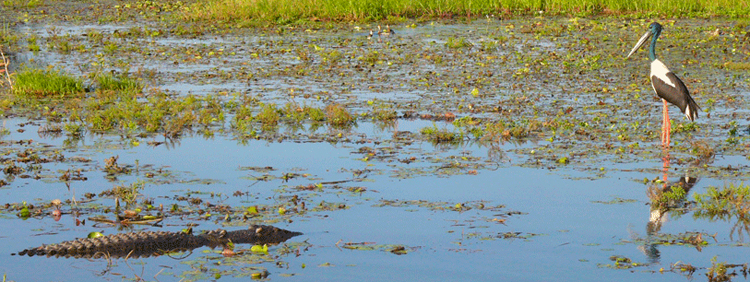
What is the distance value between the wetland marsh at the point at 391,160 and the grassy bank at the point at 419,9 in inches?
148

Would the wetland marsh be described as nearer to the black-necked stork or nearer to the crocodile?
the crocodile

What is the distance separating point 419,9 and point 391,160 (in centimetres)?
1284

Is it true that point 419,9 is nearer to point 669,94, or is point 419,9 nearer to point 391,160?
point 669,94

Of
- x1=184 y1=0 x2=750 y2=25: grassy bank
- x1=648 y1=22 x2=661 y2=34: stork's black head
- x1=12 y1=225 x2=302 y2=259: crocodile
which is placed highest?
x1=648 y1=22 x2=661 y2=34: stork's black head

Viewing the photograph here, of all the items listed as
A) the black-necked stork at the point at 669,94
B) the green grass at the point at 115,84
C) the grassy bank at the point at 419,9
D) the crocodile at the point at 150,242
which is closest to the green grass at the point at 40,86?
the green grass at the point at 115,84

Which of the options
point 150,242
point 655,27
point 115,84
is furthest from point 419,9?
point 150,242

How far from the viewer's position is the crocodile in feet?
18.6

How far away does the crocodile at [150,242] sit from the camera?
568 centimetres

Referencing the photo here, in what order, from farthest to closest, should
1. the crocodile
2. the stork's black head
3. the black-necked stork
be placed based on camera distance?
1. the stork's black head
2. the black-necked stork
3. the crocodile

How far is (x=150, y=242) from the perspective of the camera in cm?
579

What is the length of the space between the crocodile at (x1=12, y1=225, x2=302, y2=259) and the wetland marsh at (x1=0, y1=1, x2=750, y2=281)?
94mm

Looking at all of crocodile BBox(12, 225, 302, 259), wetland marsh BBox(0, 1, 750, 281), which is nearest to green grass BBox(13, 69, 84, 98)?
wetland marsh BBox(0, 1, 750, 281)

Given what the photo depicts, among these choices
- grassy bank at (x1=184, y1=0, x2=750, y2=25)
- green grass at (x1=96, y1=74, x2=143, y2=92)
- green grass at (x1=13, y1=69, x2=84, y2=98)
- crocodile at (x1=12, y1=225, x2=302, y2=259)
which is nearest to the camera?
crocodile at (x1=12, y1=225, x2=302, y2=259)

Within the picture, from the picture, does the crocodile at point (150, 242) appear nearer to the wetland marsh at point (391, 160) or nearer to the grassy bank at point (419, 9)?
the wetland marsh at point (391, 160)
